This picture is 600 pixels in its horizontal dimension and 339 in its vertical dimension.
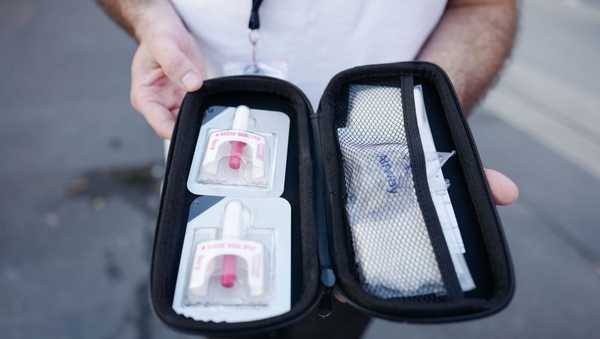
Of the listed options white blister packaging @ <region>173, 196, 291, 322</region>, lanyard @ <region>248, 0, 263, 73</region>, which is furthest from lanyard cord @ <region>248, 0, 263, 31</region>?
white blister packaging @ <region>173, 196, 291, 322</region>

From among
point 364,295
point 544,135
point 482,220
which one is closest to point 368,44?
point 482,220

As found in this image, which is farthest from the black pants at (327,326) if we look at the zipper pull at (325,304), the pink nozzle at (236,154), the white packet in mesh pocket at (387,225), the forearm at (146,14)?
the forearm at (146,14)

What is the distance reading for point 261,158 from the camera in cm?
80

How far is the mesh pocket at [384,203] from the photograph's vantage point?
670 millimetres

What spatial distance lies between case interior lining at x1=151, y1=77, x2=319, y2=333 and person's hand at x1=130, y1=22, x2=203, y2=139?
0.05m

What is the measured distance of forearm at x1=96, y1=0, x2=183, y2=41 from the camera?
96 centimetres

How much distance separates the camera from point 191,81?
85 cm

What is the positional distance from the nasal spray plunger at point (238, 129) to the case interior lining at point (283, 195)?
56 mm

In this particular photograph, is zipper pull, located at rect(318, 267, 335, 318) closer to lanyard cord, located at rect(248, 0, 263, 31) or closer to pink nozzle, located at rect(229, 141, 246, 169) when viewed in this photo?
pink nozzle, located at rect(229, 141, 246, 169)

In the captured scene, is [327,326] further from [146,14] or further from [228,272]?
[146,14]

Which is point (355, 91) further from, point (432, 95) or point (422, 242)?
point (422, 242)

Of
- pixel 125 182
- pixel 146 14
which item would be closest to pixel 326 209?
pixel 146 14

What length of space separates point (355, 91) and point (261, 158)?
23 cm

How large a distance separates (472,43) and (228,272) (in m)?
0.76
